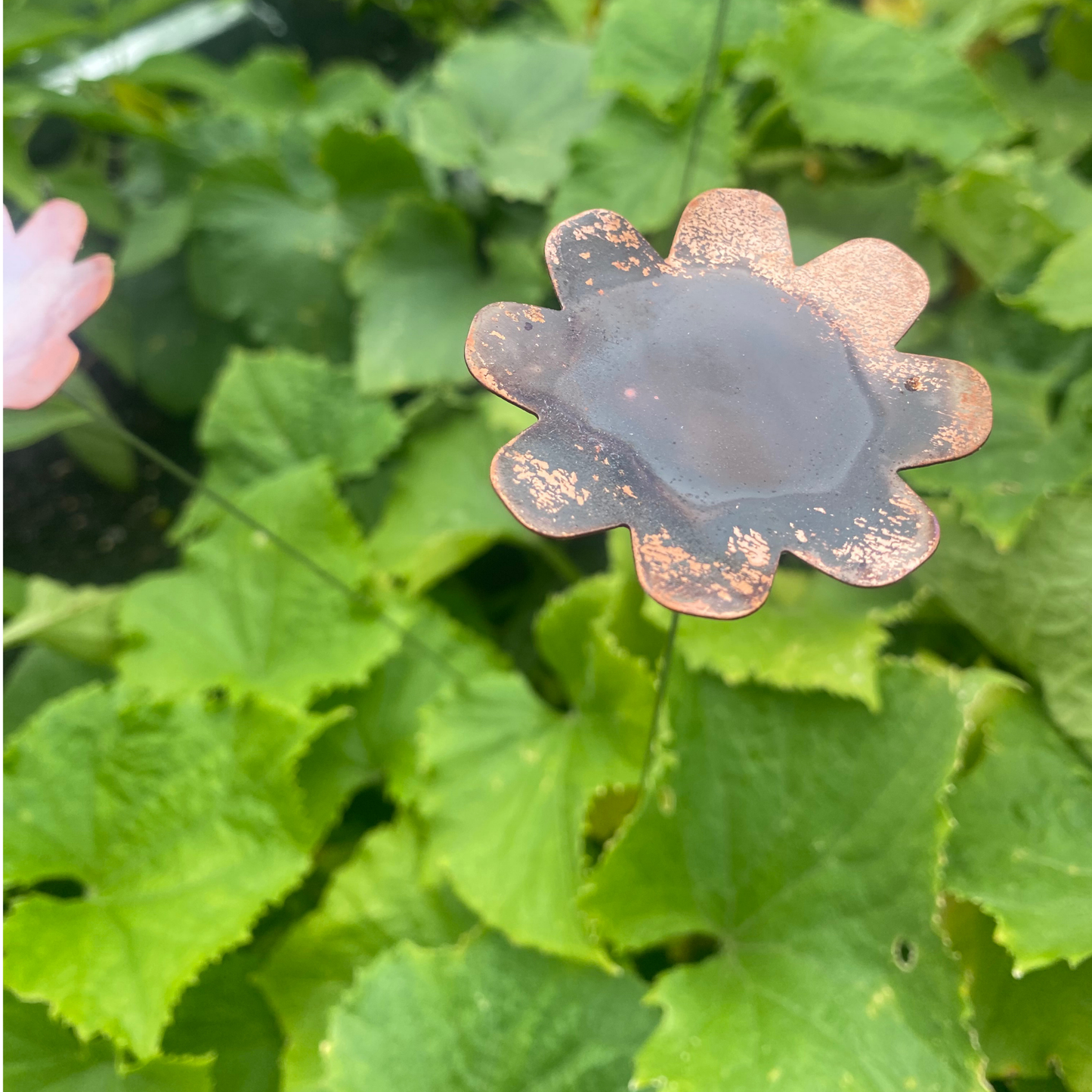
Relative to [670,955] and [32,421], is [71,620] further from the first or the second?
[670,955]

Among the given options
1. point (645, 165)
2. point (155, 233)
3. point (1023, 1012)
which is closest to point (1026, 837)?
point (1023, 1012)

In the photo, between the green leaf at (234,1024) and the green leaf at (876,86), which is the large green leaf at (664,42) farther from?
the green leaf at (234,1024)

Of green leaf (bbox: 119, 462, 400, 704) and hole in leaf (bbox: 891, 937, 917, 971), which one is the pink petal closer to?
green leaf (bbox: 119, 462, 400, 704)

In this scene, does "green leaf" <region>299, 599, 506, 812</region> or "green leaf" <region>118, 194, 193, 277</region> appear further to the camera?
"green leaf" <region>118, 194, 193, 277</region>

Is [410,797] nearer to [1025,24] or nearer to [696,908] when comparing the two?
[696,908]

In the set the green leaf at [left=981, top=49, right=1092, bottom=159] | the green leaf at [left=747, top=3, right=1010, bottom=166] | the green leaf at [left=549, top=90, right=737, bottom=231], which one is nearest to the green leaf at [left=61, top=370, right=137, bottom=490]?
the green leaf at [left=549, top=90, right=737, bottom=231]

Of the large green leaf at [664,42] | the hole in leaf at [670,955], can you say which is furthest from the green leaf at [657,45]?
the hole in leaf at [670,955]

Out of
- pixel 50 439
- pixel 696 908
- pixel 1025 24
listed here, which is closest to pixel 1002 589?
pixel 696 908
